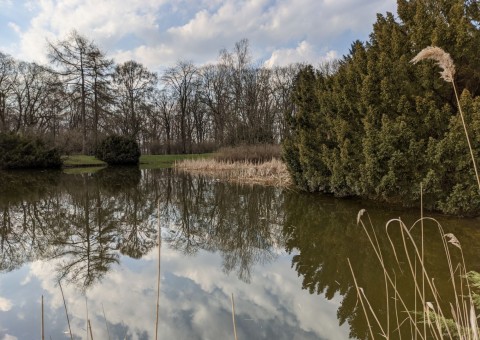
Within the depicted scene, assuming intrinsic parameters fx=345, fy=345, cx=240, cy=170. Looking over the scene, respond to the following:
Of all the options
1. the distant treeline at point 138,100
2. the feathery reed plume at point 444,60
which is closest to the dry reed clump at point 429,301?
the feathery reed plume at point 444,60

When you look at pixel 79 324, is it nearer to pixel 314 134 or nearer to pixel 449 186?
pixel 449 186

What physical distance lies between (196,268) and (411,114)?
535 centimetres

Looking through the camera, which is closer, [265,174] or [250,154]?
[265,174]

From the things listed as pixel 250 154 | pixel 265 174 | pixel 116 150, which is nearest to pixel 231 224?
pixel 265 174

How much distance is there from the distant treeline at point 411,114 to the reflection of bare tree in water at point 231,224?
2308mm

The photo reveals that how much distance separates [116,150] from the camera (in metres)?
26.3

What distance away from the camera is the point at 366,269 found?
4449mm

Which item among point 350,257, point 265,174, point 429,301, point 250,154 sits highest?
point 250,154

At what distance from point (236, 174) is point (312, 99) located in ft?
19.9

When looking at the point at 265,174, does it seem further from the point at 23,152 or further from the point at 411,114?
the point at 23,152

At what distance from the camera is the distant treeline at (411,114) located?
645 cm

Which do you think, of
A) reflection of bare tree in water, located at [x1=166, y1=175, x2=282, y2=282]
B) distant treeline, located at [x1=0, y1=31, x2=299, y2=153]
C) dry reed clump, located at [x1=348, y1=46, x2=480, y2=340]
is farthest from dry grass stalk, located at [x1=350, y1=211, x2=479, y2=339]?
distant treeline, located at [x1=0, y1=31, x2=299, y2=153]

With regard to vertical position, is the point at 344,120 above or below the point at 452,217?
above

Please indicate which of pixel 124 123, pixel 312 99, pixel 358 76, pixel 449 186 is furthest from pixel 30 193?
pixel 124 123
